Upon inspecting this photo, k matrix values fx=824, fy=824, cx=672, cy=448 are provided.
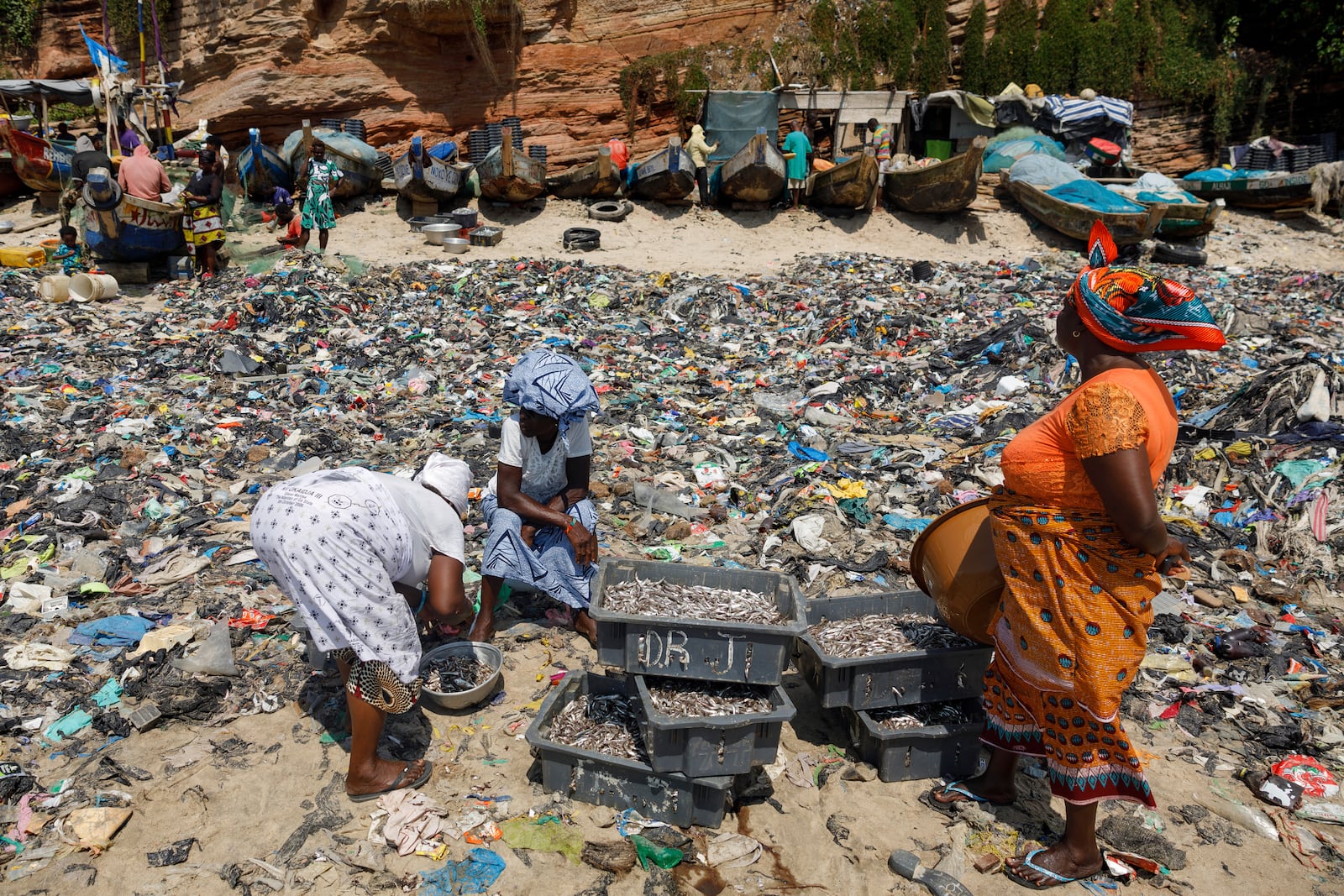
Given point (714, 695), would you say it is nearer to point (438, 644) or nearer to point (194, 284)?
point (438, 644)

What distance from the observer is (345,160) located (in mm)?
14000

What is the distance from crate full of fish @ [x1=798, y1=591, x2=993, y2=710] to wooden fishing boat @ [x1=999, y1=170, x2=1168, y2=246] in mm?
11493

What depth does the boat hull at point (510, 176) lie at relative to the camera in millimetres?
13789

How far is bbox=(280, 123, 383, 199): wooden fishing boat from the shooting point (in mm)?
13945

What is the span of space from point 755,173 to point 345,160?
22.9ft

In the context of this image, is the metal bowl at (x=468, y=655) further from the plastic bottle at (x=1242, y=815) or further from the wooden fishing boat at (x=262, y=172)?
the wooden fishing boat at (x=262, y=172)

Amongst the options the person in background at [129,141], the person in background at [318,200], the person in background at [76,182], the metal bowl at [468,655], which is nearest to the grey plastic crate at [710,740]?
the metal bowl at [468,655]

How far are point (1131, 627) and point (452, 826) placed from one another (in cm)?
205

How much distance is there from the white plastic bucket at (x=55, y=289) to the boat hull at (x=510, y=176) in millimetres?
6564

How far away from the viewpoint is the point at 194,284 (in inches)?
406

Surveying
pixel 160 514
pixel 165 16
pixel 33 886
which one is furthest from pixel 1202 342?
pixel 165 16

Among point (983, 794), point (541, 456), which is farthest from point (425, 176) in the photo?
point (983, 794)

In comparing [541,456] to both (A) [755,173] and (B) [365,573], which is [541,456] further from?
(A) [755,173]

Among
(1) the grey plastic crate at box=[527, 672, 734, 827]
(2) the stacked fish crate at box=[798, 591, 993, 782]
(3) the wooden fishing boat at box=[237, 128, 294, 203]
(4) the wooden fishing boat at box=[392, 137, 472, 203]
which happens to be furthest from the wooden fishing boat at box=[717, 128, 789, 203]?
(1) the grey plastic crate at box=[527, 672, 734, 827]
